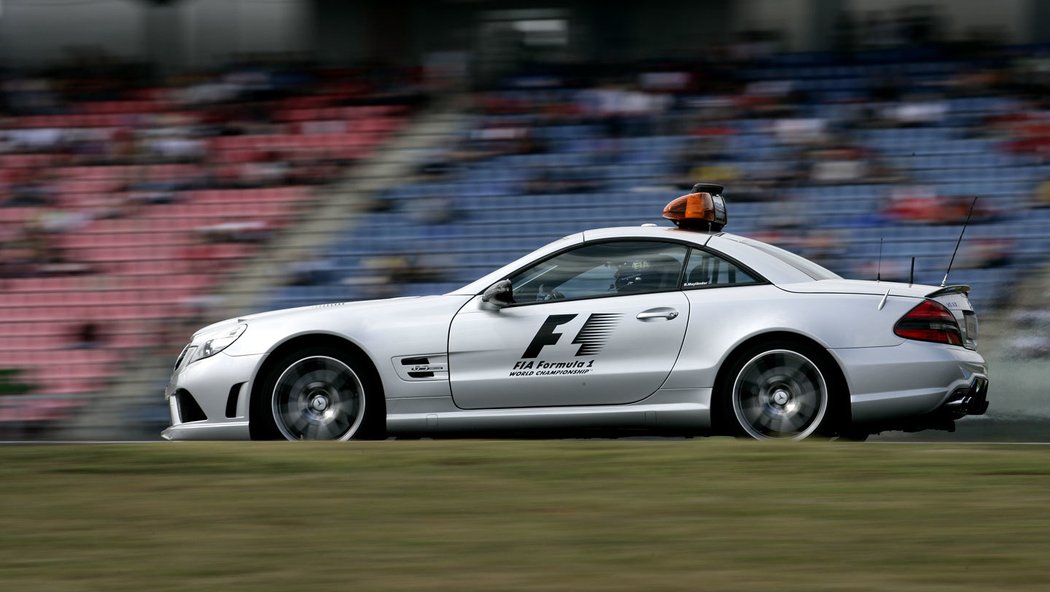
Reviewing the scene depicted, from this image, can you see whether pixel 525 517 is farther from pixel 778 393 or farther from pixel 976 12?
pixel 976 12

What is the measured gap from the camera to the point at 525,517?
16.5 ft

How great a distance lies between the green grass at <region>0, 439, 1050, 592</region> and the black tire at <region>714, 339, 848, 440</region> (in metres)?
0.89

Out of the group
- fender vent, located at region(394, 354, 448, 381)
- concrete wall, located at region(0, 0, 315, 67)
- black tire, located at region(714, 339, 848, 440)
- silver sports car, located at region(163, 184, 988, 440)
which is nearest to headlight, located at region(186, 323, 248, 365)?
silver sports car, located at region(163, 184, 988, 440)

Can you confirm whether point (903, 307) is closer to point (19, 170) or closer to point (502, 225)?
point (502, 225)

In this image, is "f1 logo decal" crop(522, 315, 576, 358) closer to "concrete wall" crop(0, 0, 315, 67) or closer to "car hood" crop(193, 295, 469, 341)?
"car hood" crop(193, 295, 469, 341)

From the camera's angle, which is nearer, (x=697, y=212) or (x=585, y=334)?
(x=585, y=334)

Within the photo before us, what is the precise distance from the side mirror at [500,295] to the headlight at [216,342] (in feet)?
4.78

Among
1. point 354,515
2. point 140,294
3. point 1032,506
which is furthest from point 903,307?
point 140,294

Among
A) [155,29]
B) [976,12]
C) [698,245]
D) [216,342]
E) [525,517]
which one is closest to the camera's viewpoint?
[525,517]

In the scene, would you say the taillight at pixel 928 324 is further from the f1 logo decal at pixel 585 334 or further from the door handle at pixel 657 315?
the f1 logo decal at pixel 585 334

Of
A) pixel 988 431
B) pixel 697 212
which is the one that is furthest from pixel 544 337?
pixel 988 431

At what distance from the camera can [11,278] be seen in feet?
44.8

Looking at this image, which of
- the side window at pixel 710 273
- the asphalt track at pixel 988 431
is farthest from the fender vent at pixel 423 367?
the asphalt track at pixel 988 431

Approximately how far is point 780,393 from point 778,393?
11 millimetres
